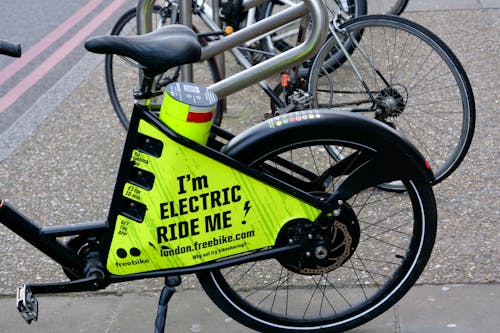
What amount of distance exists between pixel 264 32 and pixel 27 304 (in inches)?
77.4

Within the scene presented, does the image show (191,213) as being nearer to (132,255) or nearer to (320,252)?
(132,255)

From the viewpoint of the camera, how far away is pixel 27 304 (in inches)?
128

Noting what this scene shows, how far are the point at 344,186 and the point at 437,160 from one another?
175 centimetres

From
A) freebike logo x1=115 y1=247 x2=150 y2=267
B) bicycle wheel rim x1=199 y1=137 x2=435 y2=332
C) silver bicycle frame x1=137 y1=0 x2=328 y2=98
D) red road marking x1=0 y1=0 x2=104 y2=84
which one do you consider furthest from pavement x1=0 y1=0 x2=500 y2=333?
silver bicycle frame x1=137 y1=0 x2=328 y2=98

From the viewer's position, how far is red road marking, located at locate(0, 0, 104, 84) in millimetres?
7258

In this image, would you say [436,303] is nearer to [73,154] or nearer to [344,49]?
[344,49]

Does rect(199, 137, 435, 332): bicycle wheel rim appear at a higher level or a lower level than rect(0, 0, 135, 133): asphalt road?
lower

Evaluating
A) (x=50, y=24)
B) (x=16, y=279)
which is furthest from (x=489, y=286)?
(x=50, y=24)

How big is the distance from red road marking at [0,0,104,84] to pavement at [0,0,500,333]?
2.21ft

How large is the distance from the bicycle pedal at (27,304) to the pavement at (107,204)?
391 mm

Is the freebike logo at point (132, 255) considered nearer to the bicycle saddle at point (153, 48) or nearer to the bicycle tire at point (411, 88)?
the bicycle saddle at point (153, 48)

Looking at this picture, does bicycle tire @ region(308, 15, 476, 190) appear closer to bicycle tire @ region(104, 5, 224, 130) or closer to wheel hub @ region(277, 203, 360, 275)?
bicycle tire @ region(104, 5, 224, 130)

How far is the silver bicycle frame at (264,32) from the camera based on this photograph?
3.76 metres

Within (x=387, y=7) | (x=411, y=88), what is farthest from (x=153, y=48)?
(x=387, y=7)
